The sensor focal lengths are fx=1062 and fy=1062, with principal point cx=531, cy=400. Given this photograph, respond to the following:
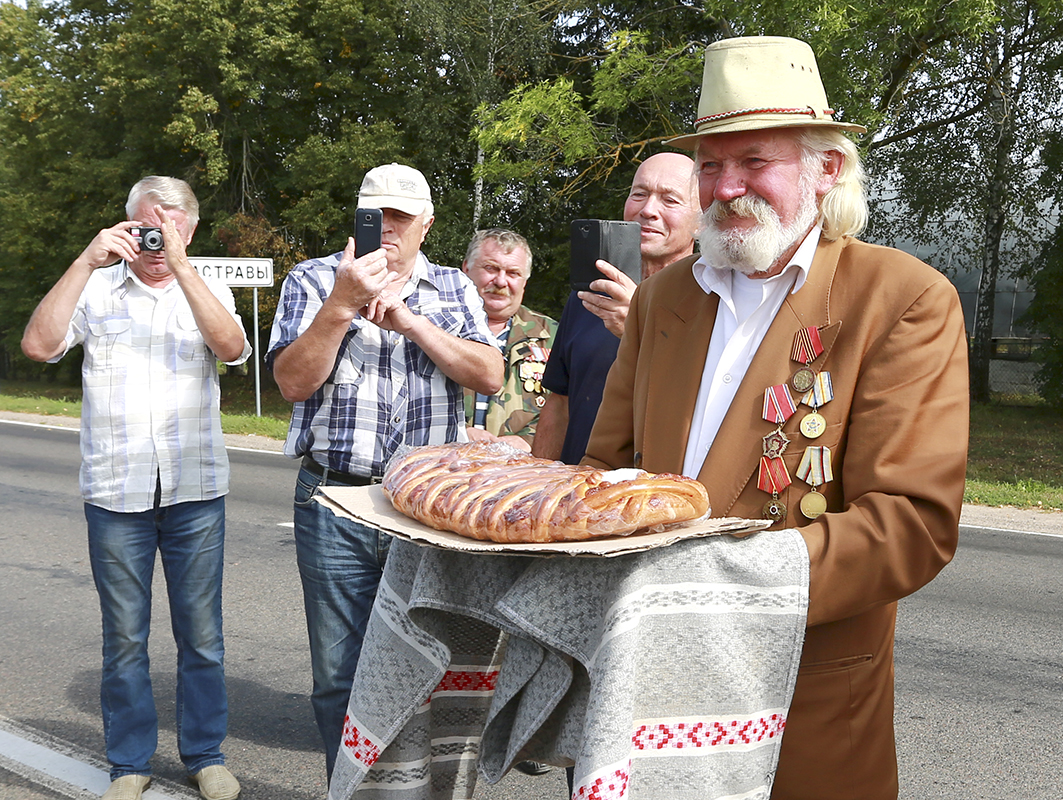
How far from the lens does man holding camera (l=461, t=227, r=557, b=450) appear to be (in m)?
5.01

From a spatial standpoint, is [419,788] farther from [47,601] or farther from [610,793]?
[47,601]

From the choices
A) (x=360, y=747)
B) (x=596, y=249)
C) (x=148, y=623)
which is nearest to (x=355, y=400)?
(x=596, y=249)

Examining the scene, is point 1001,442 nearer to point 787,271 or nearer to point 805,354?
point 787,271

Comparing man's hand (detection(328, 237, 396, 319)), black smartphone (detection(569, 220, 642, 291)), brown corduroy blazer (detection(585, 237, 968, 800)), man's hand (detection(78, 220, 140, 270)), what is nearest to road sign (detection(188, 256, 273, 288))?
man's hand (detection(78, 220, 140, 270))

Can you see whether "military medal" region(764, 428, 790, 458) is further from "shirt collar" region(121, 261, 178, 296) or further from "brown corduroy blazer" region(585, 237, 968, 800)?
"shirt collar" region(121, 261, 178, 296)

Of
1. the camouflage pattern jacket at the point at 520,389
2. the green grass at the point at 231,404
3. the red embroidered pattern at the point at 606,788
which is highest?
the camouflage pattern jacket at the point at 520,389

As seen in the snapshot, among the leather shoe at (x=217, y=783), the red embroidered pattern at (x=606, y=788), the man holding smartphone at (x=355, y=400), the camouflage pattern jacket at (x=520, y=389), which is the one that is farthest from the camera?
the camouflage pattern jacket at (x=520, y=389)

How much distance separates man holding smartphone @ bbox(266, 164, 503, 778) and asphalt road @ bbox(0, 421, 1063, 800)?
1008mm

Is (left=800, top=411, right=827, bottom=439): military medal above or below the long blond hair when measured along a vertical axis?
below

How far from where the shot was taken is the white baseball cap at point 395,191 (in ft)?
12.1

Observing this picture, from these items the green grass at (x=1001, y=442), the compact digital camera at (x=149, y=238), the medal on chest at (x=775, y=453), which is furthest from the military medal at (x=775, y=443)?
the green grass at (x=1001, y=442)

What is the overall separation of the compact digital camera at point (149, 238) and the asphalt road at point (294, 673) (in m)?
2.13

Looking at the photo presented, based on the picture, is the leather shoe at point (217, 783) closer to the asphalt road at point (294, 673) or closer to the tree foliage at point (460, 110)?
the asphalt road at point (294, 673)

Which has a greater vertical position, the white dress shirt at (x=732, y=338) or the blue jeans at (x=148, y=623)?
the white dress shirt at (x=732, y=338)
